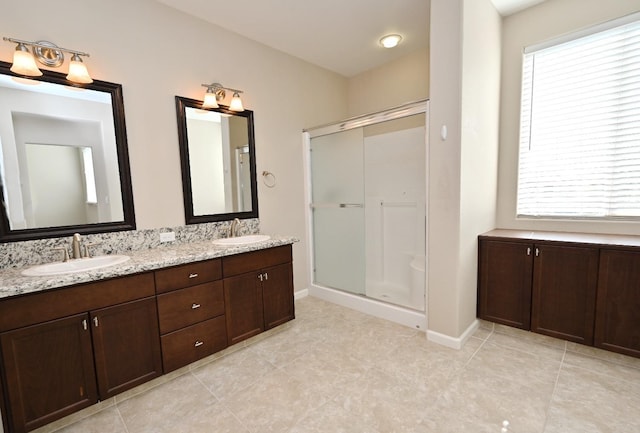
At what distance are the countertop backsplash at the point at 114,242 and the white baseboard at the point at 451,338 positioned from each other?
1.94 meters

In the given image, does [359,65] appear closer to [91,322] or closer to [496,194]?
[496,194]

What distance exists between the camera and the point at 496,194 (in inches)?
111

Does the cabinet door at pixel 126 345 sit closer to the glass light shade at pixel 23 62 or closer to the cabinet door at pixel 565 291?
the glass light shade at pixel 23 62

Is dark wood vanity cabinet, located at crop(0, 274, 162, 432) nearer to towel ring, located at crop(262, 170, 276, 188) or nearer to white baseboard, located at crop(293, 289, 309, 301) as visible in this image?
towel ring, located at crop(262, 170, 276, 188)

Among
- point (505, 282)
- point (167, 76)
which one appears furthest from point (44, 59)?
point (505, 282)

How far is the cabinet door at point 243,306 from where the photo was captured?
7.28 feet

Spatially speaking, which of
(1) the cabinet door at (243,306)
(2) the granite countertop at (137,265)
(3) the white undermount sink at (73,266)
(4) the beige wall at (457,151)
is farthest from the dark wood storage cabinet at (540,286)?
(3) the white undermount sink at (73,266)

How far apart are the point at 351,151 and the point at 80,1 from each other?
2.46 meters

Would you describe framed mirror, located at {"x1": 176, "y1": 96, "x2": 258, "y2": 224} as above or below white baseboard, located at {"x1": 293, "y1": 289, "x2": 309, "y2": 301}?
above

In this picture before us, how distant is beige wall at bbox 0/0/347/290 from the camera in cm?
189

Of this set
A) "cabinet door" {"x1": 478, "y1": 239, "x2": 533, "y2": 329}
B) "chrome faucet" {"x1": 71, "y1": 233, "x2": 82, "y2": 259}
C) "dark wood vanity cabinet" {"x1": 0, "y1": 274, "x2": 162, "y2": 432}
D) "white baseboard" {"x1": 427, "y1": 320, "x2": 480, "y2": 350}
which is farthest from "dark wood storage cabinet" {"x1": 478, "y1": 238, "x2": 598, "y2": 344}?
"chrome faucet" {"x1": 71, "y1": 233, "x2": 82, "y2": 259}

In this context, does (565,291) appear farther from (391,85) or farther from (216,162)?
(216,162)

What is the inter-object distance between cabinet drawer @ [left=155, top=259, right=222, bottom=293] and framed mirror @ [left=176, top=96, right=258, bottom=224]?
1.92ft

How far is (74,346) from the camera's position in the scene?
157 centimetres
